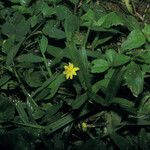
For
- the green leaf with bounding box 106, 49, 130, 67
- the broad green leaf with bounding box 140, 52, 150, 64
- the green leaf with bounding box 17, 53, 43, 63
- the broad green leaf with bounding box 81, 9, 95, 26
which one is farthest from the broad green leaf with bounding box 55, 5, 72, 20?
the broad green leaf with bounding box 140, 52, 150, 64

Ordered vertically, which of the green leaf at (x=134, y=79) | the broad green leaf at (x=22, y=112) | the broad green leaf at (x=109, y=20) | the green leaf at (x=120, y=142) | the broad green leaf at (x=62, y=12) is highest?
the broad green leaf at (x=62, y=12)

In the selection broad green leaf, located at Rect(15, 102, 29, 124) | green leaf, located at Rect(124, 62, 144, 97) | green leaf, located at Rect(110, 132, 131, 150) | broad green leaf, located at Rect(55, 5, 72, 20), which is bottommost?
green leaf, located at Rect(110, 132, 131, 150)

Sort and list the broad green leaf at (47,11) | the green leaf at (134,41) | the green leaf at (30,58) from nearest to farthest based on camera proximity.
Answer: the green leaf at (134,41)
the green leaf at (30,58)
the broad green leaf at (47,11)

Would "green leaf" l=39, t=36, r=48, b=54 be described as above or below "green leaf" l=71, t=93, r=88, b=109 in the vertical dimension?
above

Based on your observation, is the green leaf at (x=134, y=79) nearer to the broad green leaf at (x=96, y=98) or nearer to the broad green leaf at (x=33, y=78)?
the broad green leaf at (x=96, y=98)

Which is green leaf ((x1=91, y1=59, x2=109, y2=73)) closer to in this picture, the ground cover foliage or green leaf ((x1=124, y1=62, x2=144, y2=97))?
the ground cover foliage

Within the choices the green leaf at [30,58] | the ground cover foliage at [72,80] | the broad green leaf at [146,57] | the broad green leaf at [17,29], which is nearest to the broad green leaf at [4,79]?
the ground cover foliage at [72,80]

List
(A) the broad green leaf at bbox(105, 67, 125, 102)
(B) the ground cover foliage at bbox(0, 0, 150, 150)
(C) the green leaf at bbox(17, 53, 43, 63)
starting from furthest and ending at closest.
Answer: (C) the green leaf at bbox(17, 53, 43, 63), (B) the ground cover foliage at bbox(0, 0, 150, 150), (A) the broad green leaf at bbox(105, 67, 125, 102)
